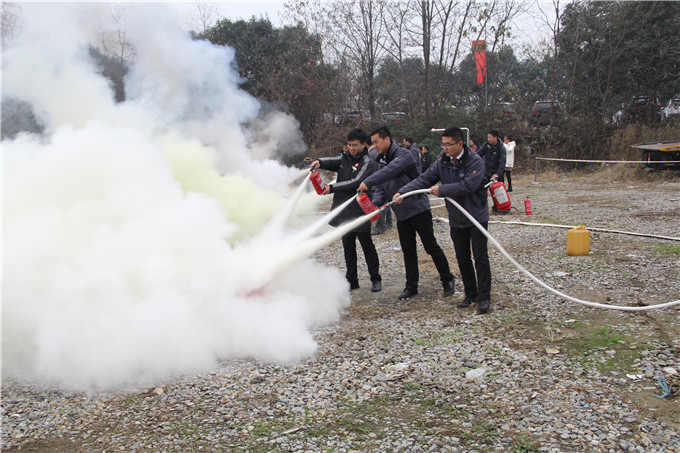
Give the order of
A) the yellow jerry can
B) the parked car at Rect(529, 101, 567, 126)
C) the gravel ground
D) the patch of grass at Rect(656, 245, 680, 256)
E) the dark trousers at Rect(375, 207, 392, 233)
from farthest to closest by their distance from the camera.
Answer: the parked car at Rect(529, 101, 567, 126) < the dark trousers at Rect(375, 207, 392, 233) < the yellow jerry can < the patch of grass at Rect(656, 245, 680, 256) < the gravel ground

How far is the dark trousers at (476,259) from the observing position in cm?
559

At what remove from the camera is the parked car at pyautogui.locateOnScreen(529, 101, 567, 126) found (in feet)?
77.3

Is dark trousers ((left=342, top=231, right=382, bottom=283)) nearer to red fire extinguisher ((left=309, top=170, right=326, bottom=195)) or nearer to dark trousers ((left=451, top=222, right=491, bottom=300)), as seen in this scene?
red fire extinguisher ((left=309, top=170, right=326, bottom=195))

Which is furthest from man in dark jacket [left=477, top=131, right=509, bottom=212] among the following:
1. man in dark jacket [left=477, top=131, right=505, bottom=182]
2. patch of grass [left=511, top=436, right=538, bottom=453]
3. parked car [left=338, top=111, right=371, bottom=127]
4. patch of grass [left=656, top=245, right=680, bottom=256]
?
parked car [left=338, top=111, right=371, bottom=127]

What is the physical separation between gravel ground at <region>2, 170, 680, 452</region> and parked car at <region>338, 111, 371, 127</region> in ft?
57.6

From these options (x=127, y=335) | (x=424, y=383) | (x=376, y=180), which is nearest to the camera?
(x=424, y=383)

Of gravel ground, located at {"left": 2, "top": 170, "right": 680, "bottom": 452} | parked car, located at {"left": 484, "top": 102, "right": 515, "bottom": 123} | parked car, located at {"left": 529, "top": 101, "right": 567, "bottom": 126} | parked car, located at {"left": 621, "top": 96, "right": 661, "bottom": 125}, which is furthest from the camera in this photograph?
parked car, located at {"left": 484, "top": 102, "right": 515, "bottom": 123}

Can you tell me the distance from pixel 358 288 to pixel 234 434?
12.1ft

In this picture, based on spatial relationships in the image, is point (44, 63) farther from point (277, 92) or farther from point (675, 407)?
point (277, 92)

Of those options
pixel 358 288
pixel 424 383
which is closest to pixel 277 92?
pixel 358 288

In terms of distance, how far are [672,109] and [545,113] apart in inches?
198

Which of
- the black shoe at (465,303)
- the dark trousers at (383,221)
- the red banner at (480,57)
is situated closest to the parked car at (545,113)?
the red banner at (480,57)

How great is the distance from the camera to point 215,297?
15.8ft

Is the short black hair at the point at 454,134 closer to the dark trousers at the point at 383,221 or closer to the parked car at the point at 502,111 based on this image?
the dark trousers at the point at 383,221
